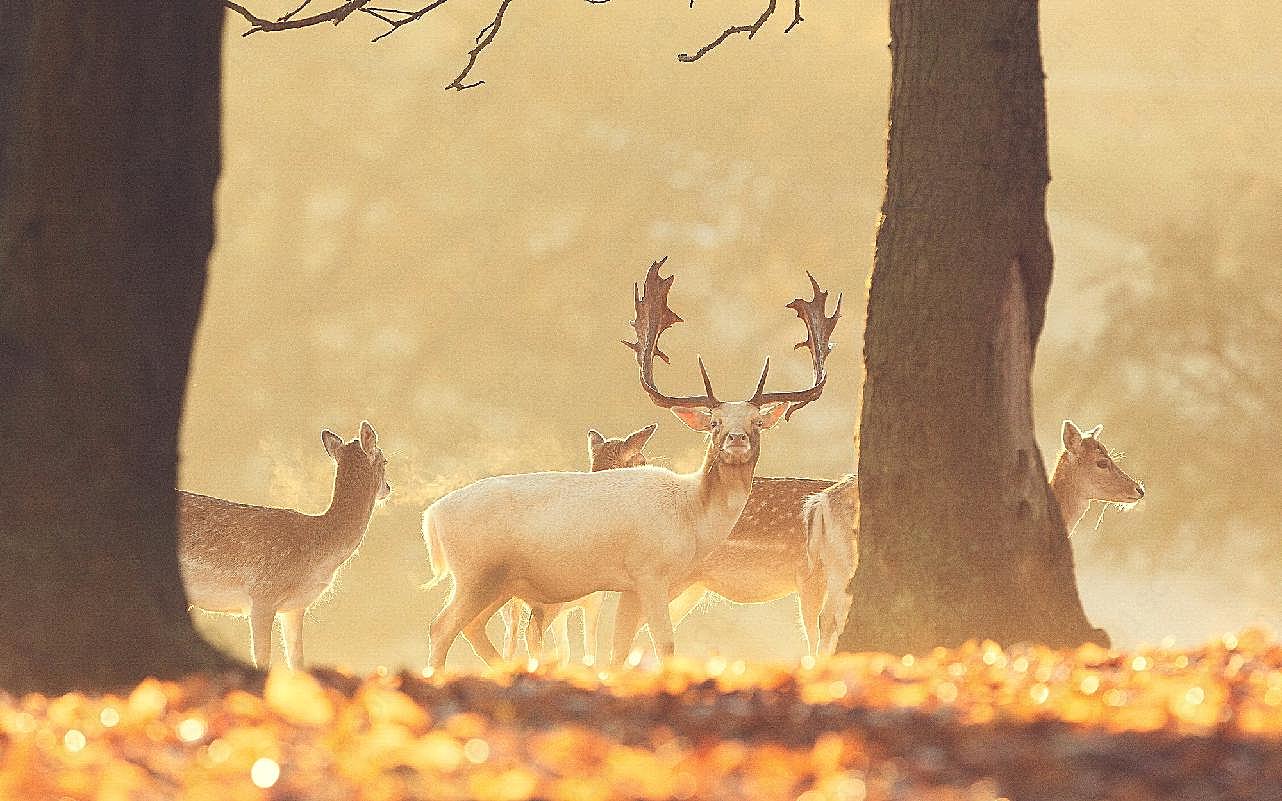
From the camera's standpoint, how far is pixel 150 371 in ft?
21.2

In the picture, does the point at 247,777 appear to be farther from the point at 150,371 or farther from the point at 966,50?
the point at 966,50

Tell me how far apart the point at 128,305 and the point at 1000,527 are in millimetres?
3919

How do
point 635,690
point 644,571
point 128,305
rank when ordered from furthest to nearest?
point 644,571
point 128,305
point 635,690

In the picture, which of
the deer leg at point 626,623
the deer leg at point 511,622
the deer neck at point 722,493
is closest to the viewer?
the deer neck at point 722,493

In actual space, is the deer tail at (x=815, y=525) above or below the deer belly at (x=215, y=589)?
above

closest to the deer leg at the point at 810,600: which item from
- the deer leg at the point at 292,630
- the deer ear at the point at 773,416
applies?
the deer ear at the point at 773,416

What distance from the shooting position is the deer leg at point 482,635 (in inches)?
472

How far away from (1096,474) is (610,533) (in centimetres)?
452

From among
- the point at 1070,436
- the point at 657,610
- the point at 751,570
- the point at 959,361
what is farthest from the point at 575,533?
the point at 1070,436

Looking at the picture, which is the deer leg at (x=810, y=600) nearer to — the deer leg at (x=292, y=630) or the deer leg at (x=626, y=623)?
the deer leg at (x=626, y=623)

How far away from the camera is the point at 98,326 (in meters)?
6.36

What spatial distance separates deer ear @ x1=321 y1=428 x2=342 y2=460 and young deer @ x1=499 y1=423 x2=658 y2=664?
6.19 feet

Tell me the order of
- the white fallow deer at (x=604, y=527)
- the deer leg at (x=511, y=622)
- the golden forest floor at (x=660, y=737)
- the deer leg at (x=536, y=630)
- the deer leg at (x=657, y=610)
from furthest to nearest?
the deer leg at (x=511, y=622)
the deer leg at (x=536, y=630)
the white fallow deer at (x=604, y=527)
the deer leg at (x=657, y=610)
the golden forest floor at (x=660, y=737)

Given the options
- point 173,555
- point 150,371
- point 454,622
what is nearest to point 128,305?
point 150,371
